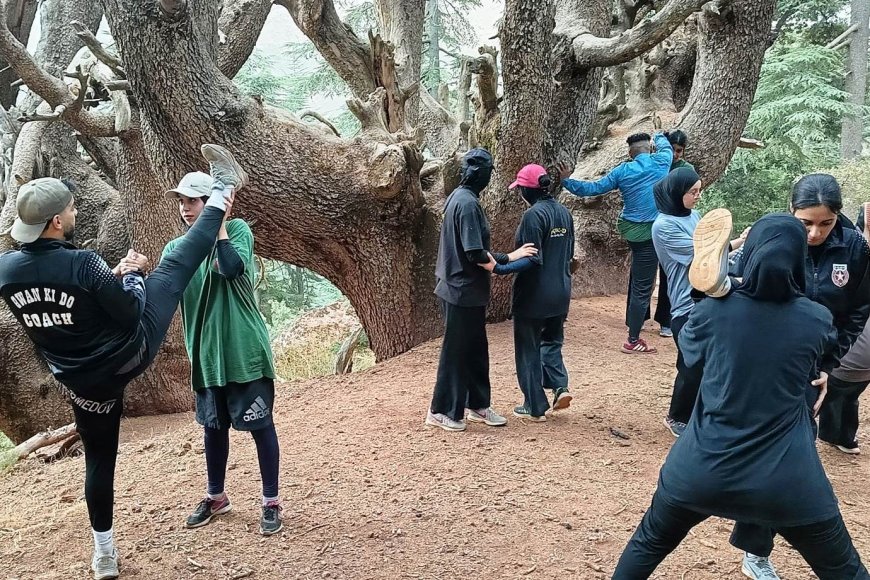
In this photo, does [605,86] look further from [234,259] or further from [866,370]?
[234,259]

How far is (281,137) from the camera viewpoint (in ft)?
21.6

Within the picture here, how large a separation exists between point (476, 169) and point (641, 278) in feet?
10.0

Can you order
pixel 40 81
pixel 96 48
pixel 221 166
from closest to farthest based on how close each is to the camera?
pixel 221 166
pixel 96 48
pixel 40 81

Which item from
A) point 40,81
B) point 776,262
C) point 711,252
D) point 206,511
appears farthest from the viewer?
point 40,81

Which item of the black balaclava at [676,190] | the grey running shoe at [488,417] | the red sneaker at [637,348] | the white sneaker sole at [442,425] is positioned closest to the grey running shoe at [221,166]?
the white sneaker sole at [442,425]

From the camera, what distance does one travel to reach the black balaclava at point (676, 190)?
191 inches

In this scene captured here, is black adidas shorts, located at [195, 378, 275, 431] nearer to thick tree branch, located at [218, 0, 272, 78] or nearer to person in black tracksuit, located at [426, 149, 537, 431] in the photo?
person in black tracksuit, located at [426, 149, 537, 431]

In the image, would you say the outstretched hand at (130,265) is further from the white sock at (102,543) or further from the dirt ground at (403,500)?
the dirt ground at (403,500)

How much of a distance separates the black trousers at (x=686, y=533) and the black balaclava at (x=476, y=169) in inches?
114

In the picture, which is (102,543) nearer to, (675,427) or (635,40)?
(675,427)

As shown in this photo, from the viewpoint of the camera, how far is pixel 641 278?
7.14 m

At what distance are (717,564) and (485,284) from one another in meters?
2.39

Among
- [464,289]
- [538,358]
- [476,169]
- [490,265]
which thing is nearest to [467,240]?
[490,265]

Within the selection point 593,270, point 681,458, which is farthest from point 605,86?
point 681,458
